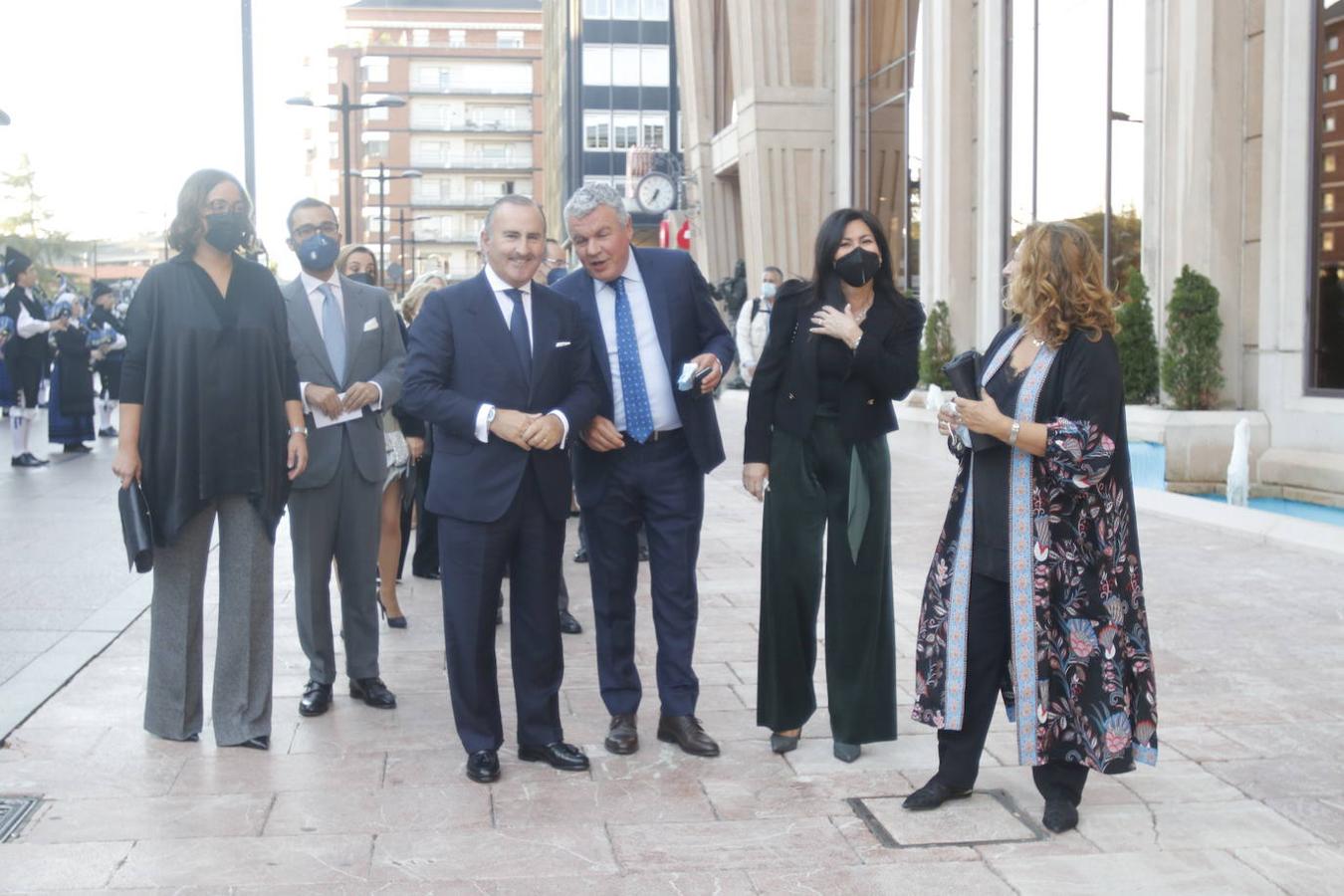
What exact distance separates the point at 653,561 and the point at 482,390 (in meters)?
0.94

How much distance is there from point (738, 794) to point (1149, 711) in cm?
134

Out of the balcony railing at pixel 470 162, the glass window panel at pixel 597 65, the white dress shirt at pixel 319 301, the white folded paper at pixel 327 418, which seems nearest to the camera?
the white folded paper at pixel 327 418

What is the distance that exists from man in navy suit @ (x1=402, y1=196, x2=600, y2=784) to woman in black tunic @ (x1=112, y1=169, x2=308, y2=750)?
766mm

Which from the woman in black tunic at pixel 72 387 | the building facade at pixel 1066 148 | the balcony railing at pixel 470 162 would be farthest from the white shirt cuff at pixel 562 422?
the balcony railing at pixel 470 162

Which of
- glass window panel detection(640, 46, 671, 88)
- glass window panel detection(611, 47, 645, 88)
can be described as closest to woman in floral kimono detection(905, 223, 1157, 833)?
glass window panel detection(611, 47, 645, 88)

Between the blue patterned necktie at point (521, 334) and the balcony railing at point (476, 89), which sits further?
the balcony railing at point (476, 89)

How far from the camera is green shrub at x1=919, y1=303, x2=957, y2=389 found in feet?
68.8

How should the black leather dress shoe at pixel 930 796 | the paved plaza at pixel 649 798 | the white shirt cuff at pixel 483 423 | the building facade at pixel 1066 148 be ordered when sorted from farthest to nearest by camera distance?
the building facade at pixel 1066 148
the white shirt cuff at pixel 483 423
the black leather dress shoe at pixel 930 796
the paved plaza at pixel 649 798

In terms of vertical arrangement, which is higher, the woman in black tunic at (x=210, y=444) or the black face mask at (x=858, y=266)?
the black face mask at (x=858, y=266)

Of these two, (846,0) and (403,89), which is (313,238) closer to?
(846,0)

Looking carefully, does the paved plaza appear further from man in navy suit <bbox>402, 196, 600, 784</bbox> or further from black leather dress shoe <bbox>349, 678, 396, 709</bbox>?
man in navy suit <bbox>402, 196, 600, 784</bbox>

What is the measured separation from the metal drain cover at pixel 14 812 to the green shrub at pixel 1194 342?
11470 mm

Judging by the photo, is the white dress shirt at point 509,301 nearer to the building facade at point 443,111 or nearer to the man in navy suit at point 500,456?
the man in navy suit at point 500,456

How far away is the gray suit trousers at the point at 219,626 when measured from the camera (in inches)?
235
